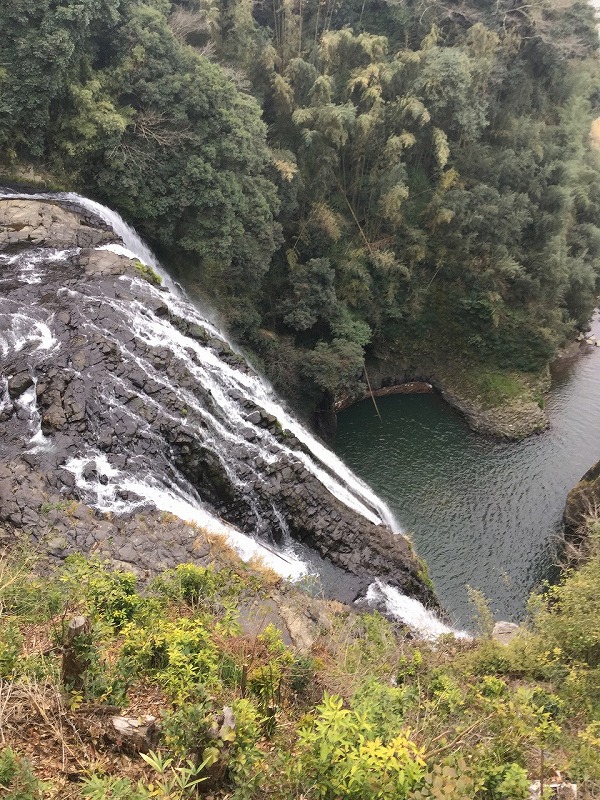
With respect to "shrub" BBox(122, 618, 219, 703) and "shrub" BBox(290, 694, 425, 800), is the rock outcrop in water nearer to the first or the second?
"shrub" BBox(122, 618, 219, 703)

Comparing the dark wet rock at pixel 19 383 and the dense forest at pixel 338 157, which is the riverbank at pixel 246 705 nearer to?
the dark wet rock at pixel 19 383

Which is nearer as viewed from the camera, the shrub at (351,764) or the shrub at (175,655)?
the shrub at (351,764)

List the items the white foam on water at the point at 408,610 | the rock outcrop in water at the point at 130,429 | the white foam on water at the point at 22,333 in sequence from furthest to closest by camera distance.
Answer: the white foam on water at the point at 408,610
the white foam on water at the point at 22,333
the rock outcrop in water at the point at 130,429

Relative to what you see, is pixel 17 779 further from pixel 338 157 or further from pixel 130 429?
pixel 338 157

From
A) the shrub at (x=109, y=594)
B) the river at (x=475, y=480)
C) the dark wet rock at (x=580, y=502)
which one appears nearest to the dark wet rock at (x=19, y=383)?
the shrub at (x=109, y=594)

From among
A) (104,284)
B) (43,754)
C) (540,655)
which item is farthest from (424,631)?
(104,284)

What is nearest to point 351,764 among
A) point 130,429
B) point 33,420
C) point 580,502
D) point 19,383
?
point 130,429
